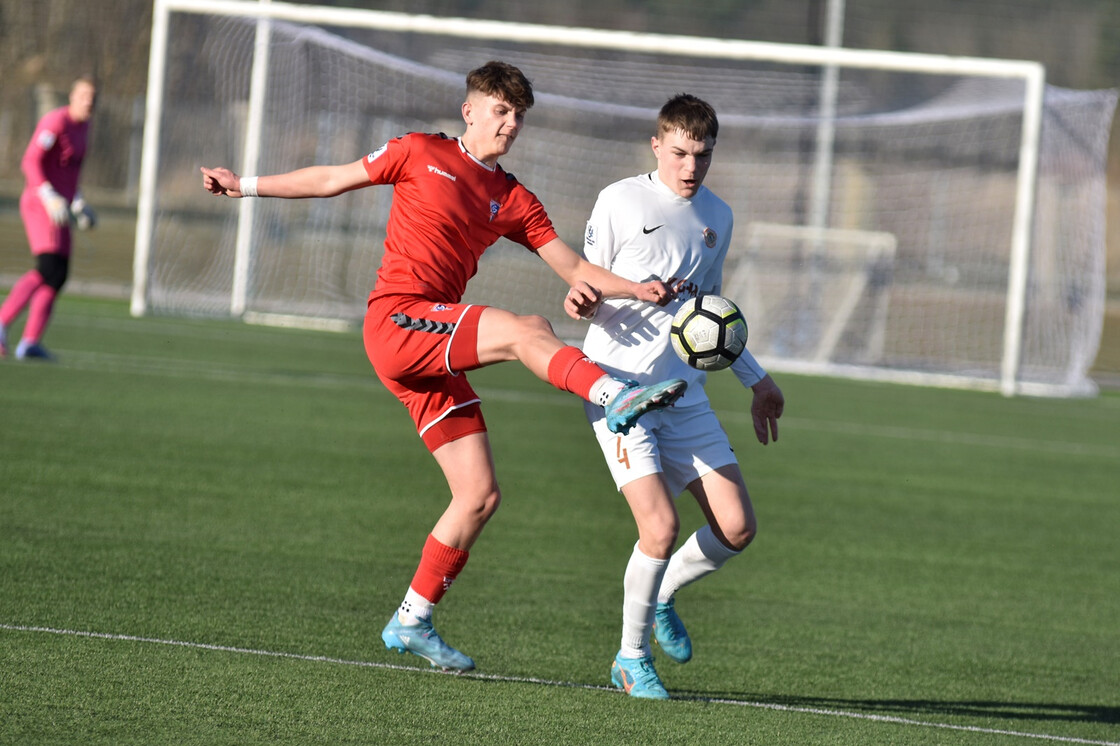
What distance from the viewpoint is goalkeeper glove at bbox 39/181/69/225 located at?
12.1 metres

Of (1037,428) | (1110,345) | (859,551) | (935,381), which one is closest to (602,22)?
(1110,345)

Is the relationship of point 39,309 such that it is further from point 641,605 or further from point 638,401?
point 638,401

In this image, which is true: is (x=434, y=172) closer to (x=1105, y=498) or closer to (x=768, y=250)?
(x=1105, y=498)

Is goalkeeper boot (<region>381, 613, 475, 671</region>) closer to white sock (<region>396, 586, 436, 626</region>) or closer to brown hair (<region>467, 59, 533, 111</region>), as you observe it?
white sock (<region>396, 586, 436, 626</region>)

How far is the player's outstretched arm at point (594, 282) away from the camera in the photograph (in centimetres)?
480

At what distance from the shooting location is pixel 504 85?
16.6ft

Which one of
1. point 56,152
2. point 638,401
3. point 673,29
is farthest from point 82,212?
point 673,29

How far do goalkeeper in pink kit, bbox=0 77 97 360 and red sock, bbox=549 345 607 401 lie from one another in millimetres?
8572

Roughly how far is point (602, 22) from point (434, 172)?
113 feet

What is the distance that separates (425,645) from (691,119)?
2.03 m

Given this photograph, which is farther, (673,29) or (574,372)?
(673,29)

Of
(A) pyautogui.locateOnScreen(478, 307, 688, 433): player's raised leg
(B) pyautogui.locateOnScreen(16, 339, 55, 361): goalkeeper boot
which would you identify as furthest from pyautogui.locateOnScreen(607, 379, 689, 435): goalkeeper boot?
(B) pyautogui.locateOnScreen(16, 339, 55, 361): goalkeeper boot

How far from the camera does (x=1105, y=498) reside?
36.7ft

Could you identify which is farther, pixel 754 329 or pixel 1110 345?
pixel 1110 345
